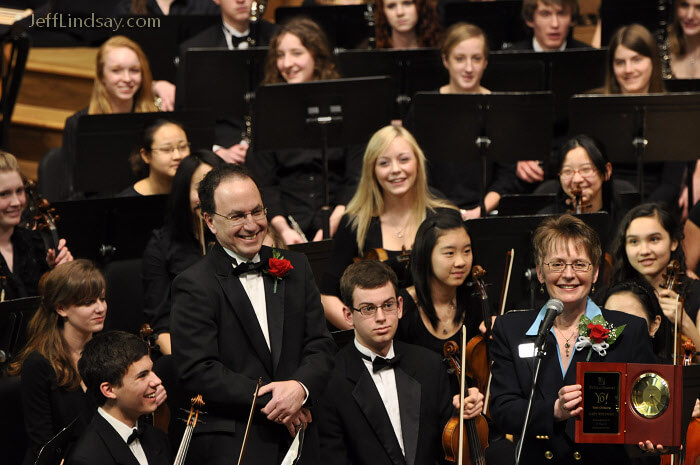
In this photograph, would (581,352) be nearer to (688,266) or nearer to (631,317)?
(631,317)

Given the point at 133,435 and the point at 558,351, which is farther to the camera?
the point at 133,435

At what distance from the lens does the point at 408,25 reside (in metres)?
6.27

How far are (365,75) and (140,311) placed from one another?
1.94 meters

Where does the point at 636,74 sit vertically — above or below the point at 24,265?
above

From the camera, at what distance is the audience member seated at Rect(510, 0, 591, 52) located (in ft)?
20.3

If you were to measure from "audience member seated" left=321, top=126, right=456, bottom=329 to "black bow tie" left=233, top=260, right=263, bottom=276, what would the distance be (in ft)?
4.04

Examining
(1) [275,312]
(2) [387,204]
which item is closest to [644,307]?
(2) [387,204]

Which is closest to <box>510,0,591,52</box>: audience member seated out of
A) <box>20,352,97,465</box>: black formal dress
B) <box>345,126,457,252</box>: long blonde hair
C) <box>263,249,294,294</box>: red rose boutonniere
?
<box>345,126,457,252</box>: long blonde hair

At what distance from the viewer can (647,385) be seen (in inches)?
117

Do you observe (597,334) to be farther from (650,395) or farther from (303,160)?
(303,160)

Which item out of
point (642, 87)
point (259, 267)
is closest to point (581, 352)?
point (259, 267)

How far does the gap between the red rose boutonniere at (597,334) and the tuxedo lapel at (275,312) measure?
90cm

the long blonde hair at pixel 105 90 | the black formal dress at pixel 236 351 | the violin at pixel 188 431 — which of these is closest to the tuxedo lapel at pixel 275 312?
the black formal dress at pixel 236 351
